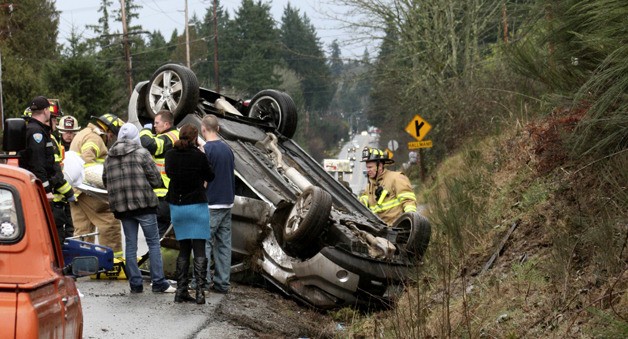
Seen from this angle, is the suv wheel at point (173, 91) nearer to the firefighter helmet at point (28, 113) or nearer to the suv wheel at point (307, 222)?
the firefighter helmet at point (28, 113)

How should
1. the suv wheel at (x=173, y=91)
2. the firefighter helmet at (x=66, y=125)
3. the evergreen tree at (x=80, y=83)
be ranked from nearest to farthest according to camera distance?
the suv wheel at (x=173, y=91) → the firefighter helmet at (x=66, y=125) → the evergreen tree at (x=80, y=83)

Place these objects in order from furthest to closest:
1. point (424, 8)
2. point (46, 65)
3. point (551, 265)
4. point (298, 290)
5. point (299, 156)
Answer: point (46, 65)
point (424, 8)
point (299, 156)
point (298, 290)
point (551, 265)

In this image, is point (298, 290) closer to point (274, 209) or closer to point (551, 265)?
point (274, 209)

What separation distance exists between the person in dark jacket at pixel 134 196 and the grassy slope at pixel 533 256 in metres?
1.96

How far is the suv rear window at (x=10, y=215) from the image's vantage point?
15.9 feet

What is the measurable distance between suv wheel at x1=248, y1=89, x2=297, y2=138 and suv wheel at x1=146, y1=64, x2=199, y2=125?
4.94ft

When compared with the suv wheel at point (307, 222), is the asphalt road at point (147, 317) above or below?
below

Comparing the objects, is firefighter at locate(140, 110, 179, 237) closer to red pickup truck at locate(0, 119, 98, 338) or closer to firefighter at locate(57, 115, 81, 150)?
firefighter at locate(57, 115, 81, 150)

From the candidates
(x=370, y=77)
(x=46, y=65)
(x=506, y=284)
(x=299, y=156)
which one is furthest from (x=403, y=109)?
(x=506, y=284)

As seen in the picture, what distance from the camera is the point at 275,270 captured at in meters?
10.5

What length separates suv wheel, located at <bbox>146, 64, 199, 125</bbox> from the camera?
11797 millimetres

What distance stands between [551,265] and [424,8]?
2731 centimetres

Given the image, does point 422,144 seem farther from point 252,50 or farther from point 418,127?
point 252,50

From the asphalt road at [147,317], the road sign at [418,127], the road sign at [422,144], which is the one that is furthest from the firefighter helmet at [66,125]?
the road sign at [418,127]
